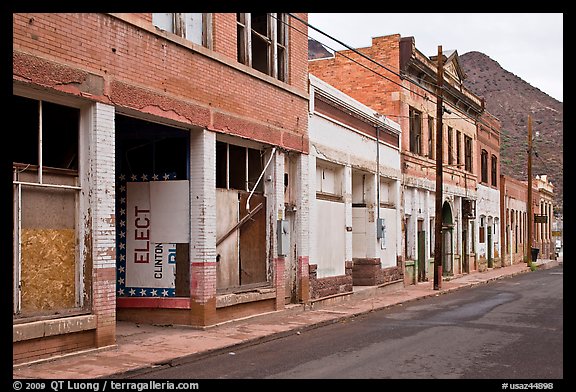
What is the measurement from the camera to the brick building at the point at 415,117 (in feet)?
90.8

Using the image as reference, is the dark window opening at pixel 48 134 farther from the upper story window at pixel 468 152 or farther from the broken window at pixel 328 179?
A: the upper story window at pixel 468 152

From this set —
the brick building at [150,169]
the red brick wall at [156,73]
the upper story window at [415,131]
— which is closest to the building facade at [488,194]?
the upper story window at [415,131]

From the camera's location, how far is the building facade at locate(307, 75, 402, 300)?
19.3m

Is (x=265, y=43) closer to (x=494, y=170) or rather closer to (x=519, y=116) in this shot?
(x=494, y=170)

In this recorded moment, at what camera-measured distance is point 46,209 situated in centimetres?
1053

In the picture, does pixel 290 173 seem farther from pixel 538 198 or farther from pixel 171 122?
pixel 538 198

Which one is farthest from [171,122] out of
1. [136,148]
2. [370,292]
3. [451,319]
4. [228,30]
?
[370,292]

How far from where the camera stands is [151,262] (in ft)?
46.8

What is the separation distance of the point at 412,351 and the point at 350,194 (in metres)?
10.5

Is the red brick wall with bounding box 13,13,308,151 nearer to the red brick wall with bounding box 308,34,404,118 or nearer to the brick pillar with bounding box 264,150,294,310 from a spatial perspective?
the brick pillar with bounding box 264,150,294,310

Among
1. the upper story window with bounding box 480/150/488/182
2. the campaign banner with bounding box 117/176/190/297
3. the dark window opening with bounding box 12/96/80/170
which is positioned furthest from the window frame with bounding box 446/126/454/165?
the dark window opening with bounding box 12/96/80/170

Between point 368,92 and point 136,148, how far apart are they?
15.0 m

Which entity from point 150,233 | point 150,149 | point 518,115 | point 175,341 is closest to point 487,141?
point 150,149

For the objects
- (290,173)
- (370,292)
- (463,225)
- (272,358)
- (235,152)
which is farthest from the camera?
(463,225)
